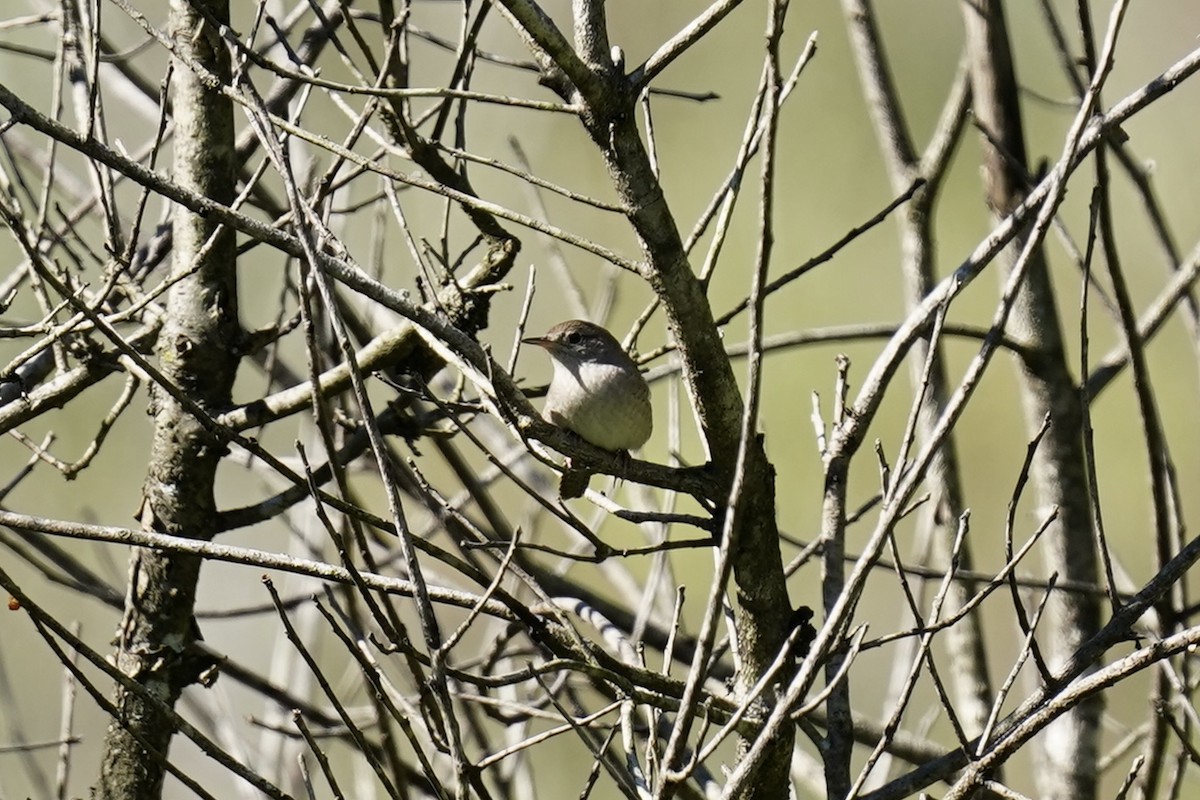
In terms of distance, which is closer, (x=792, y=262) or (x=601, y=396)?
(x=601, y=396)

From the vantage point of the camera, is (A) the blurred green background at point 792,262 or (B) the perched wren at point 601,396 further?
(A) the blurred green background at point 792,262

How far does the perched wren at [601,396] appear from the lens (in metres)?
4.04

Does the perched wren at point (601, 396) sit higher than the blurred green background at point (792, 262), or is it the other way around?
the blurred green background at point (792, 262)

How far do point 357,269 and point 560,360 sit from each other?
2212 mm

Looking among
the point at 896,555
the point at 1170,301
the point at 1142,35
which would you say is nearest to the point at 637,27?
the point at 1142,35

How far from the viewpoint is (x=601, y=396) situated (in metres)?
4.04

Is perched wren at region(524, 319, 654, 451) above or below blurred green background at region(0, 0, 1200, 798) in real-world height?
below

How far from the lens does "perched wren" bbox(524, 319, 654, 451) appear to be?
404 centimetres

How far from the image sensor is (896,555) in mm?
2223

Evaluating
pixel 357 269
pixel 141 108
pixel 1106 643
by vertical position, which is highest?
pixel 141 108

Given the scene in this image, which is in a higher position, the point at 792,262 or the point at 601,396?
the point at 792,262

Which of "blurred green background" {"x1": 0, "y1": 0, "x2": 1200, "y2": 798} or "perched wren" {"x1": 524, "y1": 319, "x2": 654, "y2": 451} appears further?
"blurred green background" {"x1": 0, "y1": 0, "x2": 1200, "y2": 798}

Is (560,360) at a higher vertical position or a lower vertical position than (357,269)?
higher

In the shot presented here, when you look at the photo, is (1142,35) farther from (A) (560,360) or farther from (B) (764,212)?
(B) (764,212)
